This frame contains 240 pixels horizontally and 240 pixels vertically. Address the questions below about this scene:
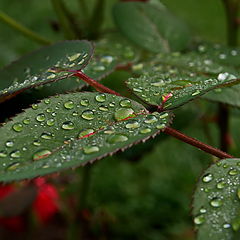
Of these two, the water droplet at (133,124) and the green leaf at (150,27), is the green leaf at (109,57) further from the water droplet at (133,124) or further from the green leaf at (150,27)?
the water droplet at (133,124)

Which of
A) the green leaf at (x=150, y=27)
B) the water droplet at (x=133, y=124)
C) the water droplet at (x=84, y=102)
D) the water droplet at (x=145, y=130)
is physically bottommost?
the green leaf at (x=150, y=27)

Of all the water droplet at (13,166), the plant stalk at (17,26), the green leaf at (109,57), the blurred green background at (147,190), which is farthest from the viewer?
the blurred green background at (147,190)

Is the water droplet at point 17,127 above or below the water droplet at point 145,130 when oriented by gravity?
above

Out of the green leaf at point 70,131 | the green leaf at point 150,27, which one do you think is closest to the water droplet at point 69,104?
the green leaf at point 70,131

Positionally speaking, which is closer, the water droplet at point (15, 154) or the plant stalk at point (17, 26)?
the water droplet at point (15, 154)

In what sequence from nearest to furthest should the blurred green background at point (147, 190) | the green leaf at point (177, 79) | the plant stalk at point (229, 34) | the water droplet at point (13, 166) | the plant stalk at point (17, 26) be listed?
the water droplet at point (13, 166), the green leaf at point (177, 79), the plant stalk at point (17, 26), the plant stalk at point (229, 34), the blurred green background at point (147, 190)

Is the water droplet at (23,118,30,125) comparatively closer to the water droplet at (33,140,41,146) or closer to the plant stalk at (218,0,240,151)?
the water droplet at (33,140,41,146)

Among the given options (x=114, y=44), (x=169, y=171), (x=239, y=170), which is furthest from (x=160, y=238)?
(x=239, y=170)
